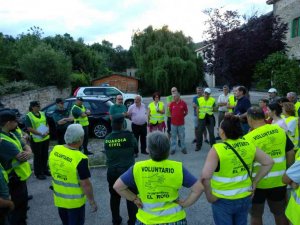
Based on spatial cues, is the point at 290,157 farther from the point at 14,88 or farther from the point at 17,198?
the point at 14,88

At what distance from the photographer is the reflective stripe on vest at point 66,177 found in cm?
357

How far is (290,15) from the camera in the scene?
70.1 feet

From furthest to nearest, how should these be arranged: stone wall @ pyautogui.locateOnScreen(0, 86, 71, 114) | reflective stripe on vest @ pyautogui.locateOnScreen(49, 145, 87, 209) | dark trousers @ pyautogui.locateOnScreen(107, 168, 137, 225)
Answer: stone wall @ pyautogui.locateOnScreen(0, 86, 71, 114)
dark trousers @ pyautogui.locateOnScreen(107, 168, 137, 225)
reflective stripe on vest @ pyautogui.locateOnScreen(49, 145, 87, 209)

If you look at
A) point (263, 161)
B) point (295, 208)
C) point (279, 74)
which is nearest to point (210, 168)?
point (263, 161)

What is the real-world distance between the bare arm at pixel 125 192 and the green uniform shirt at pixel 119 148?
1.43 m

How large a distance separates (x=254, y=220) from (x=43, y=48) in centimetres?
2162

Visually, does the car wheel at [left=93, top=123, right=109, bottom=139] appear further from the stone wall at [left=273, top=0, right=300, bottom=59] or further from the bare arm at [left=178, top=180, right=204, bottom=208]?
the stone wall at [left=273, top=0, right=300, bottom=59]

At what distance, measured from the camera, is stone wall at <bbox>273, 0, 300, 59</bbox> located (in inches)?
809

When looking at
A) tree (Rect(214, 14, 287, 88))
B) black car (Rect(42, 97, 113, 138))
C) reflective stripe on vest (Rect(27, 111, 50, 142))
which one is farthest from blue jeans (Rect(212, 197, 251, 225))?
tree (Rect(214, 14, 287, 88))

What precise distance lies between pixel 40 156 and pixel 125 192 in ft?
15.8

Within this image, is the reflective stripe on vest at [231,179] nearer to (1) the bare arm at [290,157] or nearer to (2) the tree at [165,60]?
(1) the bare arm at [290,157]

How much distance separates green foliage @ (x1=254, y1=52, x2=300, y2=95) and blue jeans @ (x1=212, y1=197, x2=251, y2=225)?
11.7 meters

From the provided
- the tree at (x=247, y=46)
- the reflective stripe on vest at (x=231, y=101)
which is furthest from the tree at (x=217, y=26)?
the reflective stripe on vest at (x=231, y=101)

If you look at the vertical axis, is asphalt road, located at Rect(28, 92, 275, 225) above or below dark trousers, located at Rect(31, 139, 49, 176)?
below
